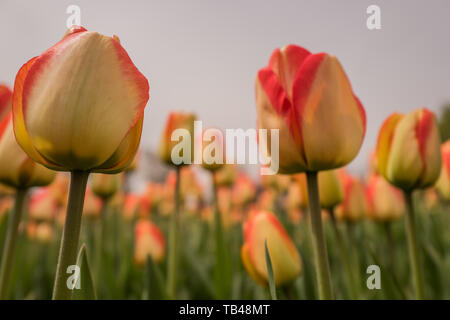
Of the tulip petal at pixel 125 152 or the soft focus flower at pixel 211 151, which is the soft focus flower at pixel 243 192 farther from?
the tulip petal at pixel 125 152

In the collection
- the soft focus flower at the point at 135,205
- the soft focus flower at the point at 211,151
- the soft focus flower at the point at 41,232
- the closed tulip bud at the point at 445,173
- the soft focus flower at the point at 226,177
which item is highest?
the soft focus flower at the point at 135,205

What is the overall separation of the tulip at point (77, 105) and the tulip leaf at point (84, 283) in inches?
2.9

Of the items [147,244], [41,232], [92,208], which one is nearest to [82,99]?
[147,244]

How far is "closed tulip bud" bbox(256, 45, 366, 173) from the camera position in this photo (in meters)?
0.54

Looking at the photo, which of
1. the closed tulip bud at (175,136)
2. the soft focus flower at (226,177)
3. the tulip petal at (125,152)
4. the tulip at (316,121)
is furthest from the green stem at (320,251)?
the soft focus flower at (226,177)

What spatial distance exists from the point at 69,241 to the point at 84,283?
0.12 metres

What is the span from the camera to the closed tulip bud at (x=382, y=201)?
1.35m

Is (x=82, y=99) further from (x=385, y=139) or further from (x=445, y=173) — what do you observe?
(x=445, y=173)

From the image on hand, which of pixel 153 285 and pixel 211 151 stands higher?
pixel 211 151

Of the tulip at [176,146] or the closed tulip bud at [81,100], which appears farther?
the tulip at [176,146]

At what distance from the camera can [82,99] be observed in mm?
397
